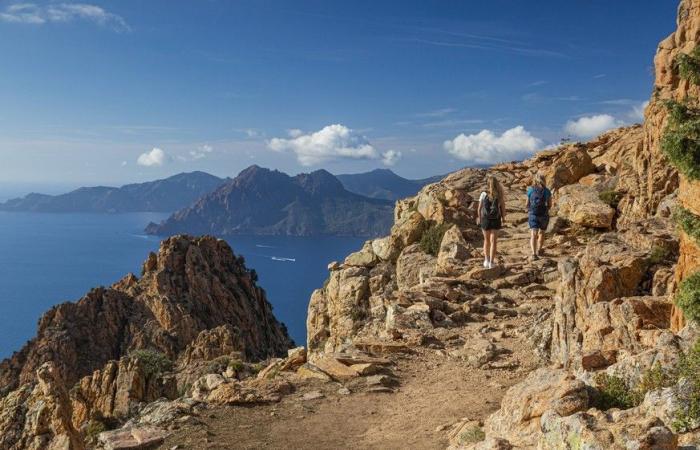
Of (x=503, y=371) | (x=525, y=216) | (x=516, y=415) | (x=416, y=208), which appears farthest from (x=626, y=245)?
(x=416, y=208)

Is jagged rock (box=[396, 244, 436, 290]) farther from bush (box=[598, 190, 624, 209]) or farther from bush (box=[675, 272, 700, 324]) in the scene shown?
bush (box=[675, 272, 700, 324])

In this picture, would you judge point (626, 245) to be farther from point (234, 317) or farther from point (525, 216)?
point (234, 317)

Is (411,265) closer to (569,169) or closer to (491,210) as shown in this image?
(491,210)

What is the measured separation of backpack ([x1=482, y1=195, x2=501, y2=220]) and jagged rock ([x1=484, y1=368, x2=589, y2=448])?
39.6 ft

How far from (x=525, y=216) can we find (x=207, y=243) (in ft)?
192

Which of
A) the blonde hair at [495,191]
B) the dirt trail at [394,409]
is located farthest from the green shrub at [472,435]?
the blonde hair at [495,191]

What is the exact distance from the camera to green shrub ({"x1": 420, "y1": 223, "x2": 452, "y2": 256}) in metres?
27.3

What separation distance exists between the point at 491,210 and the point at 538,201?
1791mm

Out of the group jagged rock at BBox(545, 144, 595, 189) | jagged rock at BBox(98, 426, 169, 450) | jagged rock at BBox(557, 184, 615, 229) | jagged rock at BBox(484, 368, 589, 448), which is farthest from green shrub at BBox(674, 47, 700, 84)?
jagged rock at BBox(545, 144, 595, 189)

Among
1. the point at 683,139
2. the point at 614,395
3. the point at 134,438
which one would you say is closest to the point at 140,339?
the point at 134,438

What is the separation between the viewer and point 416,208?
32719mm

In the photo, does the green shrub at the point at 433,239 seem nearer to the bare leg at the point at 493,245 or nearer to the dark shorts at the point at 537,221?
the bare leg at the point at 493,245

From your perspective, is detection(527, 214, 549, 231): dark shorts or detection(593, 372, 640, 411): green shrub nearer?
detection(593, 372, 640, 411): green shrub

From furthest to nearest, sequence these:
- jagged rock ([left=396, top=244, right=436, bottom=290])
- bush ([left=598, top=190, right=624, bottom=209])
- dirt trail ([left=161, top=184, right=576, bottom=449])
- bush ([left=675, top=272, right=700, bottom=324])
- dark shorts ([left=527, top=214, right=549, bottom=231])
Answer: jagged rock ([left=396, top=244, right=436, bottom=290]) → bush ([left=598, top=190, right=624, bottom=209]) → dark shorts ([left=527, top=214, right=549, bottom=231]) → dirt trail ([left=161, top=184, right=576, bottom=449]) → bush ([left=675, top=272, right=700, bottom=324])
